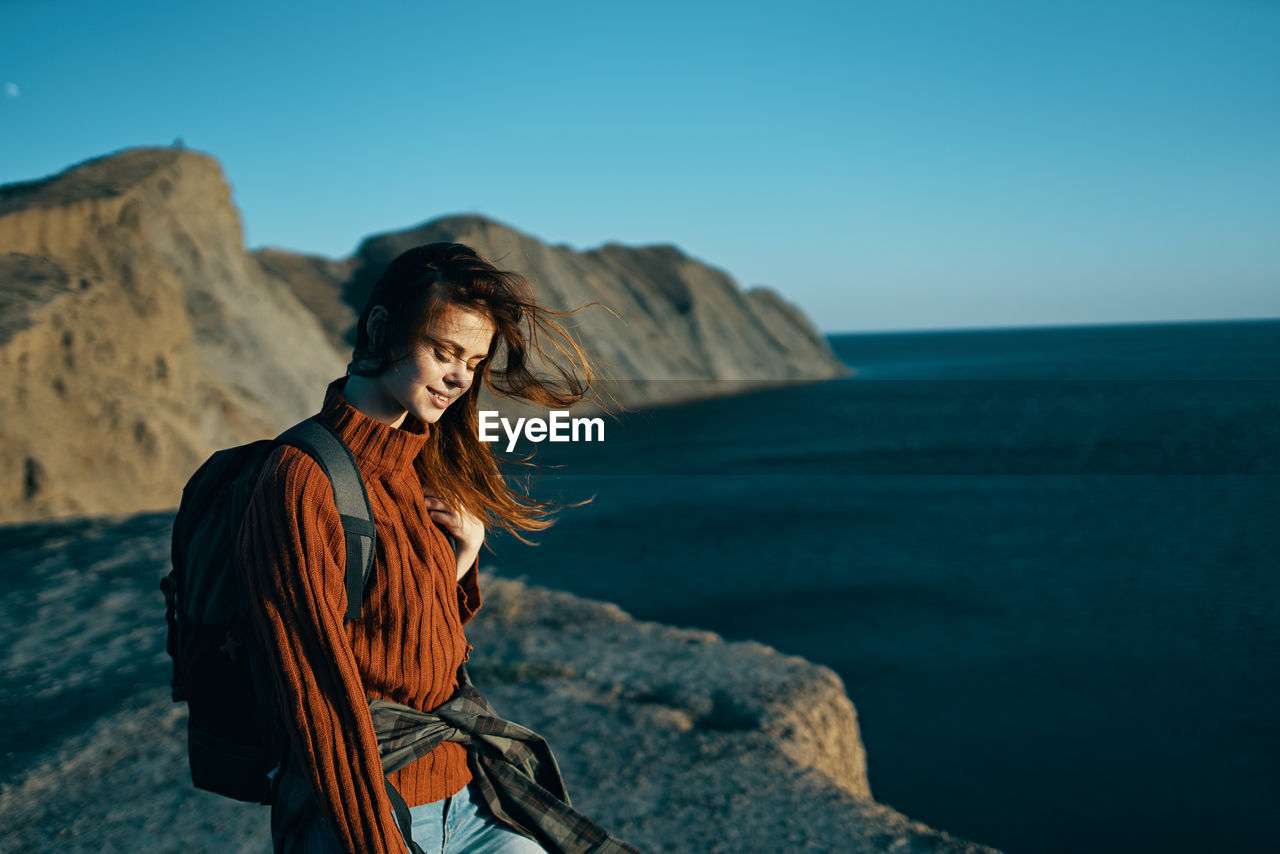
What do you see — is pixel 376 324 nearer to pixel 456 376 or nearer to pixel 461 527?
pixel 456 376

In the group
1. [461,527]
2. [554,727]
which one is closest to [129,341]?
[554,727]

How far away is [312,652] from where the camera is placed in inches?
51.7

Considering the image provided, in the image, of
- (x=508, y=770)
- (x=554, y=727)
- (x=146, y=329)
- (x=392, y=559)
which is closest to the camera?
(x=392, y=559)

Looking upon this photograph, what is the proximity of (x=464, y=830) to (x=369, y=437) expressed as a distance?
74 cm

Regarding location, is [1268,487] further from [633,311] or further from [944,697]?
[633,311]

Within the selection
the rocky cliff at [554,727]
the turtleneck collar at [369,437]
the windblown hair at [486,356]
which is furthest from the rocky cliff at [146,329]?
the rocky cliff at [554,727]

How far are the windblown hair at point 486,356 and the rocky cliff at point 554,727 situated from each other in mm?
1811

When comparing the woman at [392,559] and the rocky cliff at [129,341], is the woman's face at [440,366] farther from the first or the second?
the rocky cliff at [129,341]

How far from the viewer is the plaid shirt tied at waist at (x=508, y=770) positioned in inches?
63.9

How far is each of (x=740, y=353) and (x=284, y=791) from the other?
60.6 m

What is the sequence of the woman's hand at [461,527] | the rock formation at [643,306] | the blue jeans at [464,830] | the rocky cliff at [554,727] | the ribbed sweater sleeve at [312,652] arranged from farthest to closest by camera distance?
the rock formation at [643,306] → the rocky cliff at [554,727] → the woman's hand at [461,527] → the blue jeans at [464,830] → the ribbed sweater sleeve at [312,652]

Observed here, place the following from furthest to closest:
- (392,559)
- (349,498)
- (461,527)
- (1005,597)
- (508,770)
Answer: (1005,597) → (461,527) → (508,770) → (392,559) → (349,498)

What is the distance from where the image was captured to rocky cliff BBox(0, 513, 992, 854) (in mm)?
3145

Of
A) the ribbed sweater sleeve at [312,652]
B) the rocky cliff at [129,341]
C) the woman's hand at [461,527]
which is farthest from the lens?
the rocky cliff at [129,341]
